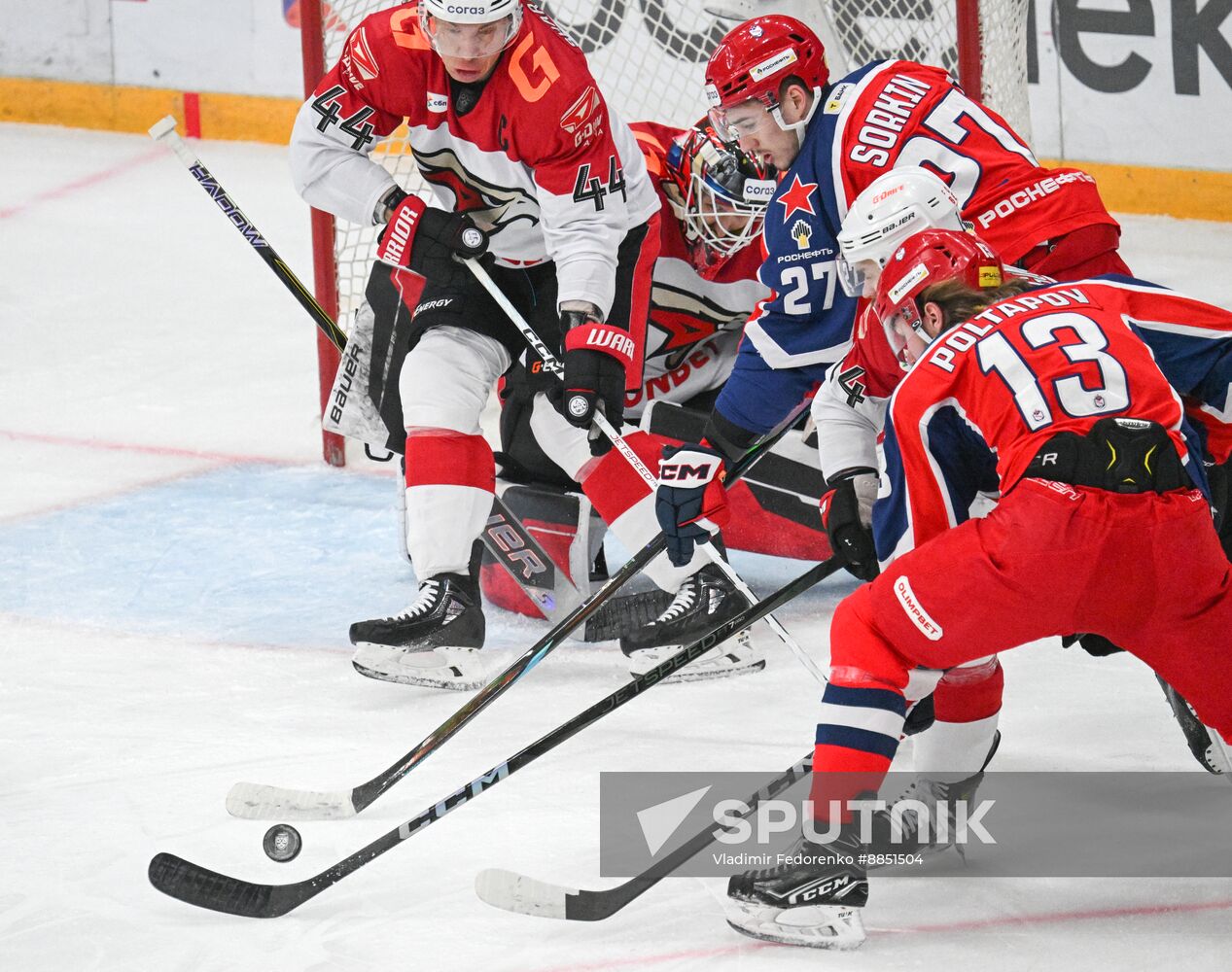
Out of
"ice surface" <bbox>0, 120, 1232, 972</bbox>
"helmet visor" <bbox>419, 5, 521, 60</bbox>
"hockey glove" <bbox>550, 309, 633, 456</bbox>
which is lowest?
"ice surface" <bbox>0, 120, 1232, 972</bbox>

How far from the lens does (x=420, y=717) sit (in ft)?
10.7

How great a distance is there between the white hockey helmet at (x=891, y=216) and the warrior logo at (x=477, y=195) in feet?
3.44

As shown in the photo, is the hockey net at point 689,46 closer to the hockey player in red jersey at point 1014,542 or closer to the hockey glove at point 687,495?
the hockey glove at point 687,495

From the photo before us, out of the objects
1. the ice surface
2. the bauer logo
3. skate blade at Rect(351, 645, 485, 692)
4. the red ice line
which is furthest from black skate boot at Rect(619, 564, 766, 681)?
the red ice line

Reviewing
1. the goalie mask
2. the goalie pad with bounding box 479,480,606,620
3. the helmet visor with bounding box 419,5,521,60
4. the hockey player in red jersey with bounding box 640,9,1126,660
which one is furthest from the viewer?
the goalie mask

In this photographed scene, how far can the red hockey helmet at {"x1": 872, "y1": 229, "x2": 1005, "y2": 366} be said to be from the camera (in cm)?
239

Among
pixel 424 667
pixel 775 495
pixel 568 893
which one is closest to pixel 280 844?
pixel 568 893

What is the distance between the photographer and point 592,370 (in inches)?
133

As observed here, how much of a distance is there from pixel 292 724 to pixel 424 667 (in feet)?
0.95

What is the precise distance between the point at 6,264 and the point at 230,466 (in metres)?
2.14

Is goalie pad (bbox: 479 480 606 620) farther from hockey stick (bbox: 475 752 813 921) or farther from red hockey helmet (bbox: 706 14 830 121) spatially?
hockey stick (bbox: 475 752 813 921)

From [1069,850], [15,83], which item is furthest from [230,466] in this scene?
[15,83]

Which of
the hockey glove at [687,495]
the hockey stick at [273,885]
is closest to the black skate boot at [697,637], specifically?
the hockey glove at [687,495]

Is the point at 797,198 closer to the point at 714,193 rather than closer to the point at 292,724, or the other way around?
the point at 714,193
